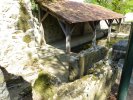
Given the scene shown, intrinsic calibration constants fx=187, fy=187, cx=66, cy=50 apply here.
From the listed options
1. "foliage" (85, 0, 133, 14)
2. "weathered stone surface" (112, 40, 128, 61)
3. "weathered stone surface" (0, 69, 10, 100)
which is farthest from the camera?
"foliage" (85, 0, 133, 14)

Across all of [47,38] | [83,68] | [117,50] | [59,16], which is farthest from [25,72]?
[47,38]

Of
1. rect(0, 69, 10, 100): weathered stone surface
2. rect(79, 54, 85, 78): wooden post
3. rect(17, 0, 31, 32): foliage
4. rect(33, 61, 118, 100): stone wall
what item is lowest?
rect(79, 54, 85, 78): wooden post

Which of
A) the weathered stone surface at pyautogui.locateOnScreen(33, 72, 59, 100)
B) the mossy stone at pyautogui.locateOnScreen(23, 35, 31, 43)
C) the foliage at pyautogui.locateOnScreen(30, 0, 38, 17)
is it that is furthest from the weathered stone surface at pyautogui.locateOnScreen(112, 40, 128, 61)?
the foliage at pyautogui.locateOnScreen(30, 0, 38, 17)

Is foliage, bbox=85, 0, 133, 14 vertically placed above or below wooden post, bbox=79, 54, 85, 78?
above

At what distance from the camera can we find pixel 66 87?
301 cm

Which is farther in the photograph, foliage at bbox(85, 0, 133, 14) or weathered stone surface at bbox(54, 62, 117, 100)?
foliage at bbox(85, 0, 133, 14)

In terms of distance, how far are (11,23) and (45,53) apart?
7789 millimetres

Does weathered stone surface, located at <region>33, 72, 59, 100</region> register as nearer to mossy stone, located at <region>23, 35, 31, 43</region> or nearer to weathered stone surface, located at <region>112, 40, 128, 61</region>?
mossy stone, located at <region>23, 35, 31, 43</region>

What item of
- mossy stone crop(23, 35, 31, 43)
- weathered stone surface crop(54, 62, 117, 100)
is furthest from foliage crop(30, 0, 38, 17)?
weathered stone surface crop(54, 62, 117, 100)

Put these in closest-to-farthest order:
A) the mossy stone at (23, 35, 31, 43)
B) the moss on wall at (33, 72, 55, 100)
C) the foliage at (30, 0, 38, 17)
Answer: the moss on wall at (33, 72, 55, 100)
the mossy stone at (23, 35, 31, 43)
the foliage at (30, 0, 38, 17)

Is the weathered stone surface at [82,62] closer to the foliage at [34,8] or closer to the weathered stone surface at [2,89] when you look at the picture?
→ the weathered stone surface at [2,89]

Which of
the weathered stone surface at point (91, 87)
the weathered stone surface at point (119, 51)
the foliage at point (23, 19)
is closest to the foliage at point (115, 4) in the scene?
the weathered stone surface at point (119, 51)

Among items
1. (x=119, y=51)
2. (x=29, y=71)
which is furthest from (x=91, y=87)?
(x=119, y=51)

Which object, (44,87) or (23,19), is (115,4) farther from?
(44,87)
